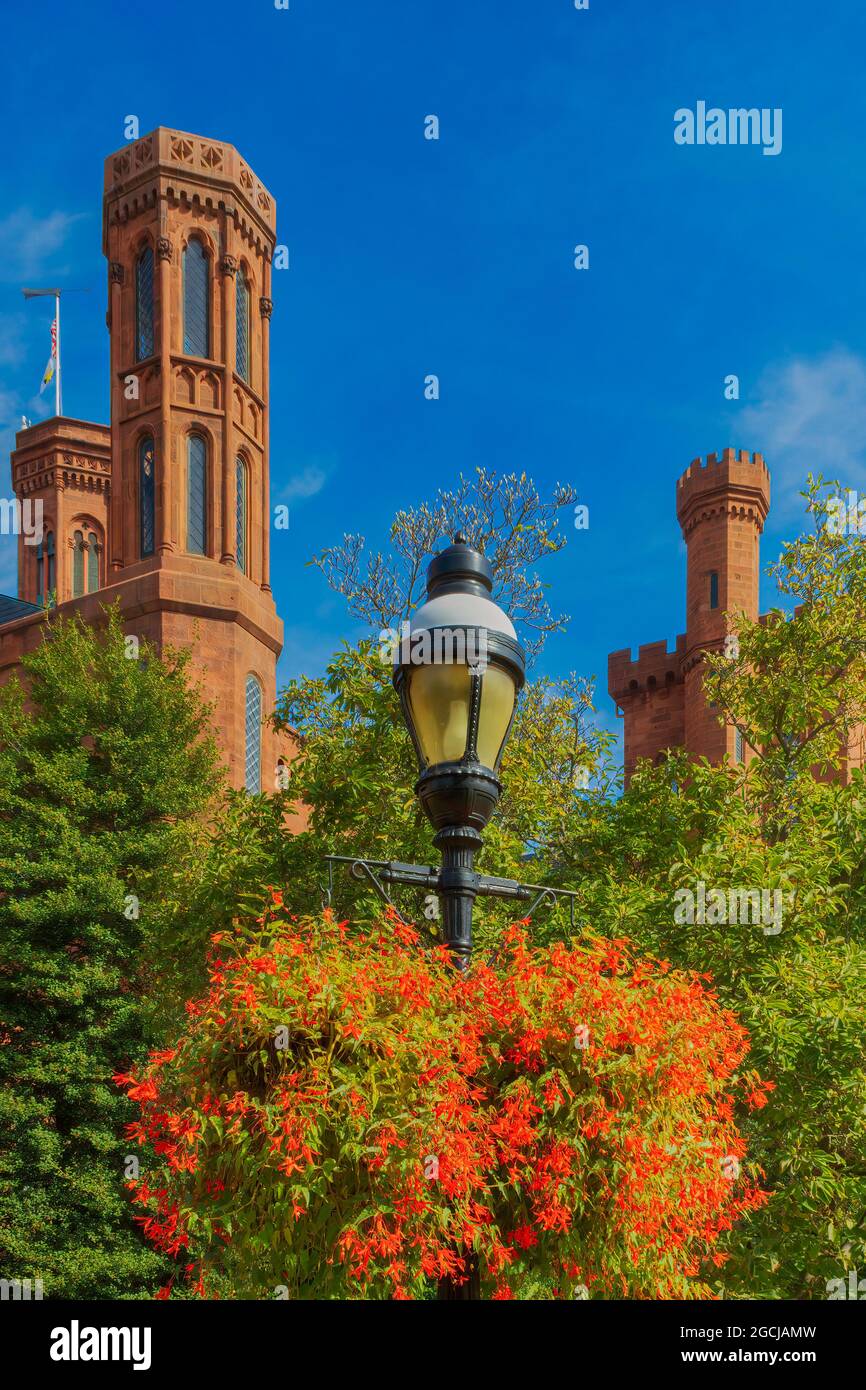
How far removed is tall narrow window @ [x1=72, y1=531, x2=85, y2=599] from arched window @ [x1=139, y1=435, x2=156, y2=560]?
35.6m

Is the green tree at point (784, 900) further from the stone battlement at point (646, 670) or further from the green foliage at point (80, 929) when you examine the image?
the stone battlement at point (646, 670)

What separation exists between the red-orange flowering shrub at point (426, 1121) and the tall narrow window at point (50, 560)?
6750cm

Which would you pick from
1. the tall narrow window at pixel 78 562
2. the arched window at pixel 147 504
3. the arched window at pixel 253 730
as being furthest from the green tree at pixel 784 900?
the tall narrow window at pixel 78 562

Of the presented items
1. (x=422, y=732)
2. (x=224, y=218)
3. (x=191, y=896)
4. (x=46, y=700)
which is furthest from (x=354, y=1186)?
(x=224, y=218)

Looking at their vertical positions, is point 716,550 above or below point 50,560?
below

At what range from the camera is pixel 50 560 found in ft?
238

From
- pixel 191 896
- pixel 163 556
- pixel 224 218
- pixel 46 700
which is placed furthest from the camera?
pixel 224 218

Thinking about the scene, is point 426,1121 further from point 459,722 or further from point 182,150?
point 182,150

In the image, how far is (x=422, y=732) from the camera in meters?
6.91

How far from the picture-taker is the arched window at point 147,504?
121ft

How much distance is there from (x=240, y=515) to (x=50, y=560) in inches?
1478

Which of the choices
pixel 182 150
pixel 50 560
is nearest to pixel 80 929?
pixel 182 150
